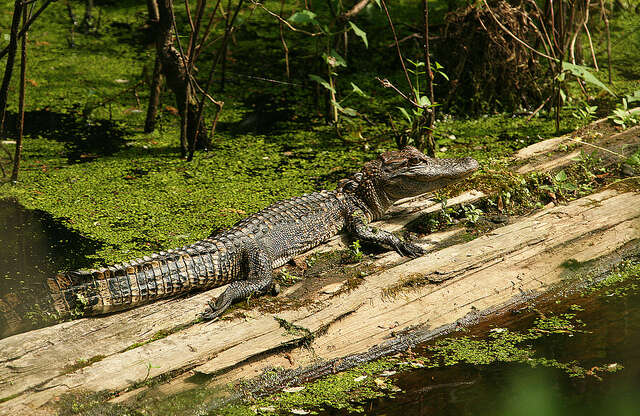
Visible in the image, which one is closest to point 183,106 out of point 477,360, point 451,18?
point 451,18

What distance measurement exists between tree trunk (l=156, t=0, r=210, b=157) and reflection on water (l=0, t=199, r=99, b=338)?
4.84 feet

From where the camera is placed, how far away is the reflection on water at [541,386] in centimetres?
308

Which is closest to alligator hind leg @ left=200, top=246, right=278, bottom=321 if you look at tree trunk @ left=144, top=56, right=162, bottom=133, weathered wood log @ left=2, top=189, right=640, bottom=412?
weathered wood log @ left=2, top=189, right=640, bottom=412

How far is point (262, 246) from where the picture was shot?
4156 millimetres

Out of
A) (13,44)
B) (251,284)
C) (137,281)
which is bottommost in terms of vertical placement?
(251,284)

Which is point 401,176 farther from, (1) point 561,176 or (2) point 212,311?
(2) point 212,311

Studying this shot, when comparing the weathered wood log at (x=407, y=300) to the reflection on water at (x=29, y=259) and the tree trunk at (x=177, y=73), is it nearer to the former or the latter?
the reflection on water at (x=29, y=259)

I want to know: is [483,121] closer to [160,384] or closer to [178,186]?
[178,186]

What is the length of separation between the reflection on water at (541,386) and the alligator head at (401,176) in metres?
1.25

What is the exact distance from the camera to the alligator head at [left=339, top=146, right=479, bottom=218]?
4562mm

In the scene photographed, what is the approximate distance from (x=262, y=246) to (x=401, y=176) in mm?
1159

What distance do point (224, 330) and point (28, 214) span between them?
2464 mm

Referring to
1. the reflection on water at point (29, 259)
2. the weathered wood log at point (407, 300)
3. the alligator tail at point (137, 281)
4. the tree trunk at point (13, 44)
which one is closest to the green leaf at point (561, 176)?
the weathered wood log at point (407, 300)

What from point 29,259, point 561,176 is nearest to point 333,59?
point 561,176
